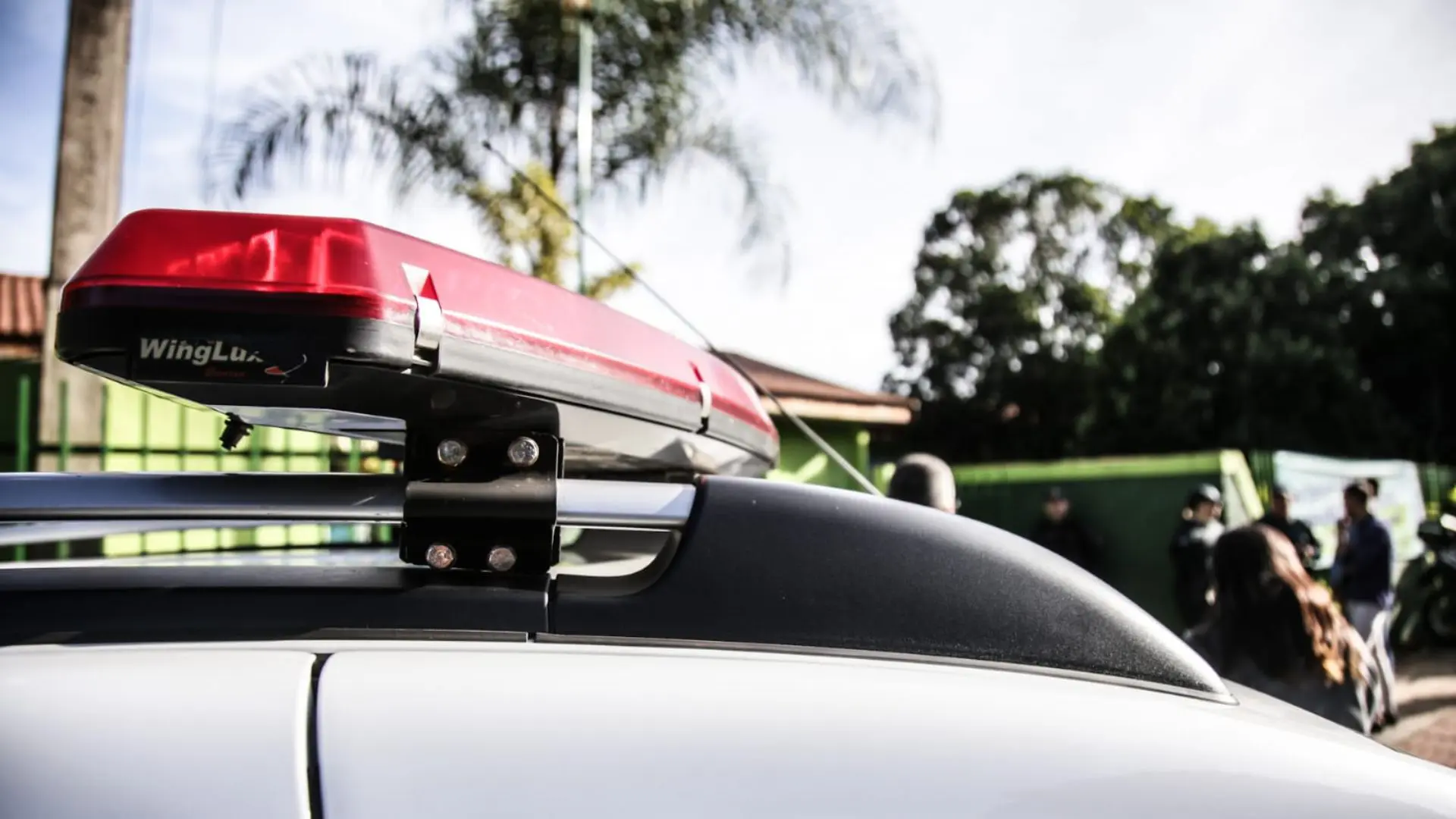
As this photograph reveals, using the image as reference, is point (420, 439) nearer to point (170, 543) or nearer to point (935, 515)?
point (935, 515)

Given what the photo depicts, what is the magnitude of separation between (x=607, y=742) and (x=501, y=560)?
0.77 ft

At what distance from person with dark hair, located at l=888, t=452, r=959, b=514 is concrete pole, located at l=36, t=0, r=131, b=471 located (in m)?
3.52

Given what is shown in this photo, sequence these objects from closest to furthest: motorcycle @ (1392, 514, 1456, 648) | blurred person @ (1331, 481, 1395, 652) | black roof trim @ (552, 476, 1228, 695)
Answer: black roof trim @ (552, 476, 1228, 695) < blurred person @ (1331, 481, 1395, 652) < motorcycle @ (1392, 514, 1456, 648)

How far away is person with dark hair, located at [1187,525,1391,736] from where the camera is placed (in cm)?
335

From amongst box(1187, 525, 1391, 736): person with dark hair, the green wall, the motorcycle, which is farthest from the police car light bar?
the motorcycle

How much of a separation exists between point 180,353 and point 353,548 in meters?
1.20

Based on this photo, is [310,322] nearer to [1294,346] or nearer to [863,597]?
[863,597]

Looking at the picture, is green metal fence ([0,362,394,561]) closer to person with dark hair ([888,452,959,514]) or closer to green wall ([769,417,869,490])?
person with dark hair ([888,452,959,514])

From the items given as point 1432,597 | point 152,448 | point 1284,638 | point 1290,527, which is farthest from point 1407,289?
point 152,448

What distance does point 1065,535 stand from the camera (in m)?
8.70

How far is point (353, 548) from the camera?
199cm

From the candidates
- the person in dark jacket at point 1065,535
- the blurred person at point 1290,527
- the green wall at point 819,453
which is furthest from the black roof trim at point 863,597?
the green wall at point 819,453

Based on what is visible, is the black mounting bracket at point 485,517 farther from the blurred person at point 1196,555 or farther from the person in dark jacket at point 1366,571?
the person in dark jacket at point 1366,571

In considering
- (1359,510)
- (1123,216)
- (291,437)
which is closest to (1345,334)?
(1123,216)
